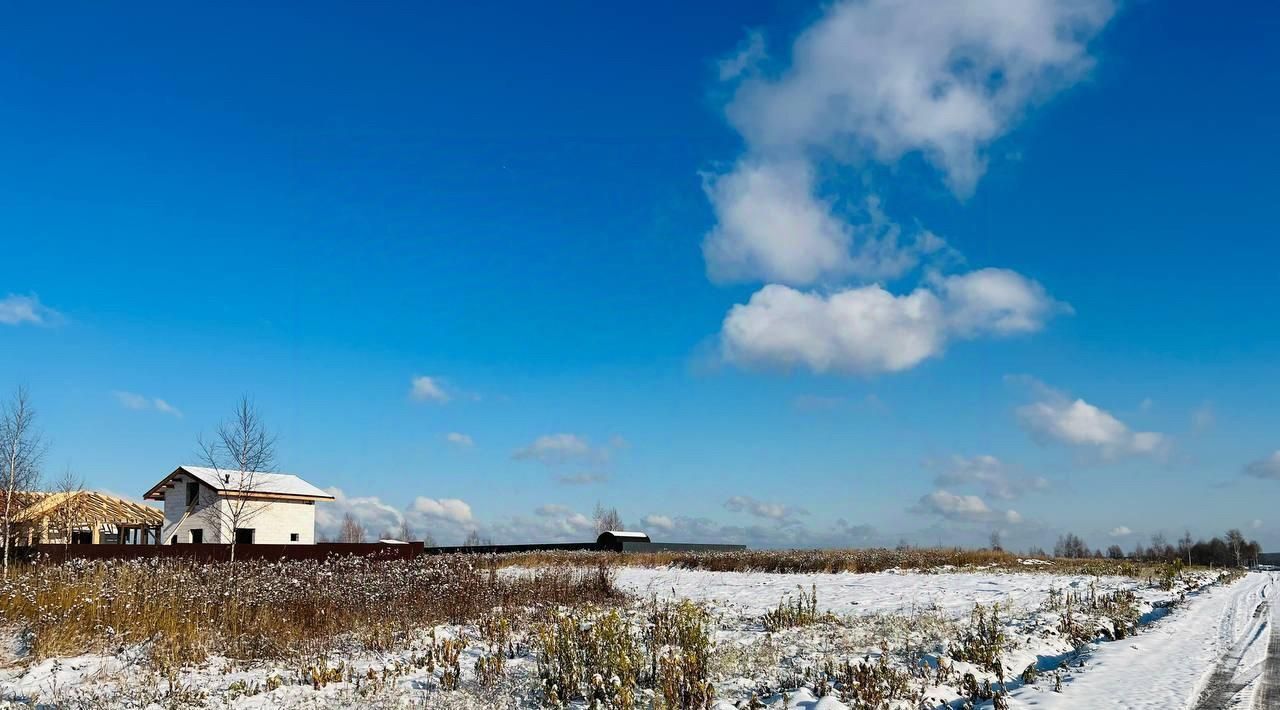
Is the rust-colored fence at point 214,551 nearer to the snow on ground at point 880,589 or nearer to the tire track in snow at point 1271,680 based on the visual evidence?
the snow on ground at point 880,589

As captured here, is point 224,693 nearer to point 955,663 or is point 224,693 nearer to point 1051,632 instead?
point 955,663

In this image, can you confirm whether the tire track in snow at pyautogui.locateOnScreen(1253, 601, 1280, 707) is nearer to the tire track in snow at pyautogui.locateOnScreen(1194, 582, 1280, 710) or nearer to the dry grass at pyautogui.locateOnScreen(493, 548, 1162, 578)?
the tire track in snow at pyautogui.locateOnScreen(1194, 582, 1280, 710)

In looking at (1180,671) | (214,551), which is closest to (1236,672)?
(1180,671)

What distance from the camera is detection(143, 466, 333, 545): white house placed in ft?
124

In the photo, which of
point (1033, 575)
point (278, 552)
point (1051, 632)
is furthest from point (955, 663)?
point (278, 552)

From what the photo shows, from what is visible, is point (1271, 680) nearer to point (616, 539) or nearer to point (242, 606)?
point (242, 606)

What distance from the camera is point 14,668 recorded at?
28.6 feet

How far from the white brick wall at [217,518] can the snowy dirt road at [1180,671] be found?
36.5 meters

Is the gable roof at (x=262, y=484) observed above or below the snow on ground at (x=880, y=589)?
above

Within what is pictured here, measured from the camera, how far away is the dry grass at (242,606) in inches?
380

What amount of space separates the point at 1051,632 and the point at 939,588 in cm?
889

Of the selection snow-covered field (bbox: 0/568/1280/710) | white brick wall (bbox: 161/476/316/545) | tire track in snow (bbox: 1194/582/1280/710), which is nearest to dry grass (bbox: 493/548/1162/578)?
white brick wall (bbox: 161/476/316/545)

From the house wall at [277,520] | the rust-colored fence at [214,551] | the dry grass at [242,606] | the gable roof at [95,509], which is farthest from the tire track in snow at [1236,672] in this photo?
the house wall at [277,520]

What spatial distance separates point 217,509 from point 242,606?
29.5 m
